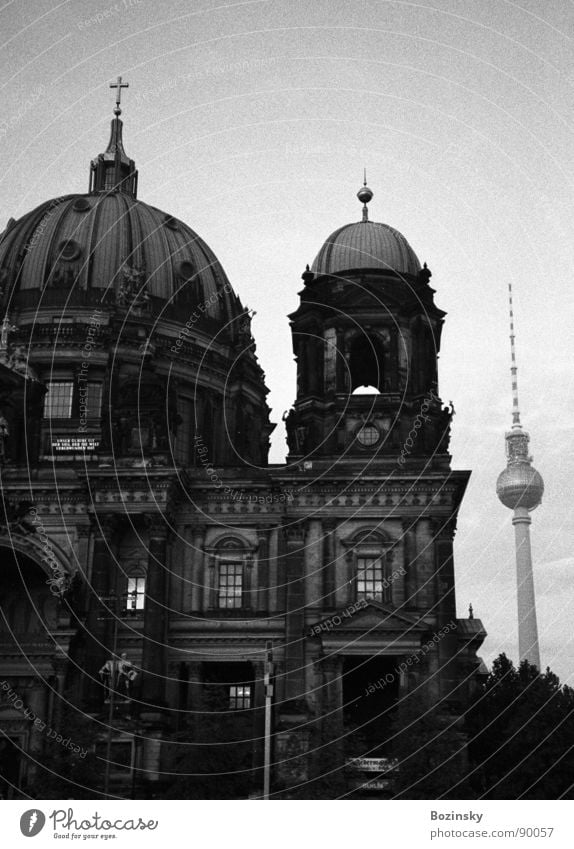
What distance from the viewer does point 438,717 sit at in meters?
55.3

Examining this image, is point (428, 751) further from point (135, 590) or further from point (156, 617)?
point (135, 590)

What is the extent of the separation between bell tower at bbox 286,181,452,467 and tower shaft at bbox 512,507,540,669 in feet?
213

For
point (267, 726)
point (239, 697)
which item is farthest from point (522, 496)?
point (267, 726)

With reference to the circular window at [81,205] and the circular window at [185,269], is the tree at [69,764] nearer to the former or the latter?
the circular window at [185,269]

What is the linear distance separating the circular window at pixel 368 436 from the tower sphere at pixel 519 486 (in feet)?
265

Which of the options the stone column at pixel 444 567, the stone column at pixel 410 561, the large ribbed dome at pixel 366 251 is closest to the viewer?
the stone column at pixel 444 567

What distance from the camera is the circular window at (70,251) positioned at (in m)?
79.0

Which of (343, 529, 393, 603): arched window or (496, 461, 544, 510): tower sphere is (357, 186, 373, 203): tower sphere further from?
(496, 461, 544, 510): tower sphere

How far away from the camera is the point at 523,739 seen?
54.4 m

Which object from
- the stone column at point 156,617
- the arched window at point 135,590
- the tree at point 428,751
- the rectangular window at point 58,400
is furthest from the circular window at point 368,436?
the rectangular window at point 58,400
